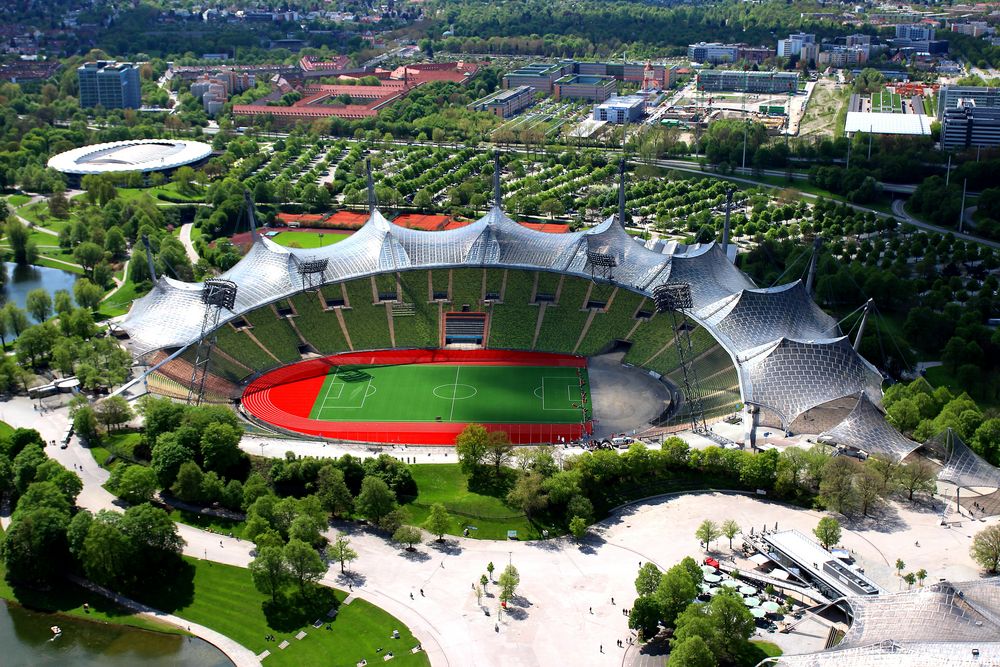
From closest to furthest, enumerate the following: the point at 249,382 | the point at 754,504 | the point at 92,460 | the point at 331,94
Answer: the point at 754,504
the point at 92,460
the point at 249,382
the point at 331,94

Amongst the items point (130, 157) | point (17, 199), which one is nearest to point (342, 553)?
point (17, 199)

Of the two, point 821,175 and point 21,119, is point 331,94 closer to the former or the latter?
point 21,119

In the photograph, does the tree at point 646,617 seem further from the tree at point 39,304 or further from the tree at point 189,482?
the tree at point 39,304

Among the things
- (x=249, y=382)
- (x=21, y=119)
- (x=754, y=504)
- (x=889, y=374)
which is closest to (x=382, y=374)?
(x=249, y=382)

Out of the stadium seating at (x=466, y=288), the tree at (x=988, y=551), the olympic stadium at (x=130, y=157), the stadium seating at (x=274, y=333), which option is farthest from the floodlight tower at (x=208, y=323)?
the olympic stadium at (x=130, y=157)

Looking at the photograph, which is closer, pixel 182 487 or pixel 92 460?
pixel 182 487

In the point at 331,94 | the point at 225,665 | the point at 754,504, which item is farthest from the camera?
the point at 331,94
